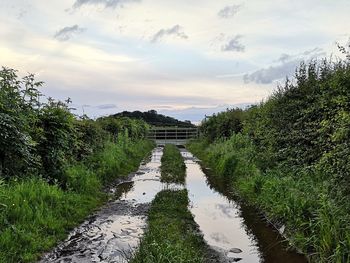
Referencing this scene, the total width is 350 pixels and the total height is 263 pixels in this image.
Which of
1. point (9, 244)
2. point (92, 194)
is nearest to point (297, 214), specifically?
point (9, 244)

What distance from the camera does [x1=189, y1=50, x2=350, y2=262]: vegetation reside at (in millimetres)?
7808

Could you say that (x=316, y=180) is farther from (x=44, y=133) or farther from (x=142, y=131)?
(x=142, y=131)

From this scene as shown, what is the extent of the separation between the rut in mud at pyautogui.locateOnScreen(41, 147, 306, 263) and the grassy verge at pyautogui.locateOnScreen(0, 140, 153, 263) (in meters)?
0.33

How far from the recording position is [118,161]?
20.6 metres

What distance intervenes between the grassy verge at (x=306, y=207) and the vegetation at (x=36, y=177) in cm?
508

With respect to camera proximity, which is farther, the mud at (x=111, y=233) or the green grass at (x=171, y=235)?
the mud at (x=111, y=233)

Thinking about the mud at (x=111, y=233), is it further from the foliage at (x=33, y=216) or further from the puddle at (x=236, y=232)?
the puddle at (x=236, y=232)

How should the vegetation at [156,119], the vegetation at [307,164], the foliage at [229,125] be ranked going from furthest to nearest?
1. the vegetation at [156,119]
2. the foliage at [229,125]
3. the vegetation at [307,164]

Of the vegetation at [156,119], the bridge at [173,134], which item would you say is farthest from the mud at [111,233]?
the vegetation at [156,119]

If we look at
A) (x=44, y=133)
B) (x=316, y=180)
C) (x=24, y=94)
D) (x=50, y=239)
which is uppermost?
(x=24, y=94)

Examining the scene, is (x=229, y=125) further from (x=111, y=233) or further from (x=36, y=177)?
(x=111, y=233)

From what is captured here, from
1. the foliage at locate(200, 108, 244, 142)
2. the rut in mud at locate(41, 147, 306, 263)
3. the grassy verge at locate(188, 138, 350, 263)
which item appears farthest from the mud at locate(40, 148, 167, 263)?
the foliage at locate(200, 108, 244, 142)

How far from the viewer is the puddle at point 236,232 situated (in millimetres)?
8516

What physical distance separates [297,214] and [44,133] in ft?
25.4
